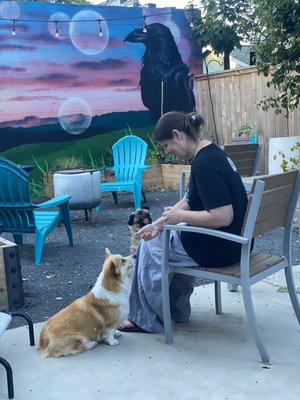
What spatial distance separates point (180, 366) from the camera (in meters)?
2.61

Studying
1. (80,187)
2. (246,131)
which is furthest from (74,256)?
(246,131)

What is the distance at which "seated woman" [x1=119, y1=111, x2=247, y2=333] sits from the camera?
2.58 metres

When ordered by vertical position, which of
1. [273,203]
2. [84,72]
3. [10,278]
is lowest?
[10,278]

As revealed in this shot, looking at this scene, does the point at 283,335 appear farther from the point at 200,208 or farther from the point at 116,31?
the point at 116,31

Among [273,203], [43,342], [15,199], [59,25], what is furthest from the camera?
[59,25]

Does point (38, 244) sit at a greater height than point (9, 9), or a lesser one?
lesser

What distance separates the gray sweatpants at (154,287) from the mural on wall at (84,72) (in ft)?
20.4

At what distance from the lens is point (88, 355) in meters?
2.77

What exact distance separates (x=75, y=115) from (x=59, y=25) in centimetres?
153

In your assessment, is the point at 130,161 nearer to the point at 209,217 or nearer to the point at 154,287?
the point at 154,287

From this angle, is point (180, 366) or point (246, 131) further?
point (246, 131)

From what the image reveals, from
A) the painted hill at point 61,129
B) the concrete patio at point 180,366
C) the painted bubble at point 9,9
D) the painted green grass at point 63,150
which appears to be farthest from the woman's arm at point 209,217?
the painted bubble at point 9,9

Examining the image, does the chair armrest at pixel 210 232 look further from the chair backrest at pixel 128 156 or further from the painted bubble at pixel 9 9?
the painted bubble at pixel 9 9

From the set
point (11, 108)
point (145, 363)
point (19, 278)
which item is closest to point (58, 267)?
point (19, 278)
